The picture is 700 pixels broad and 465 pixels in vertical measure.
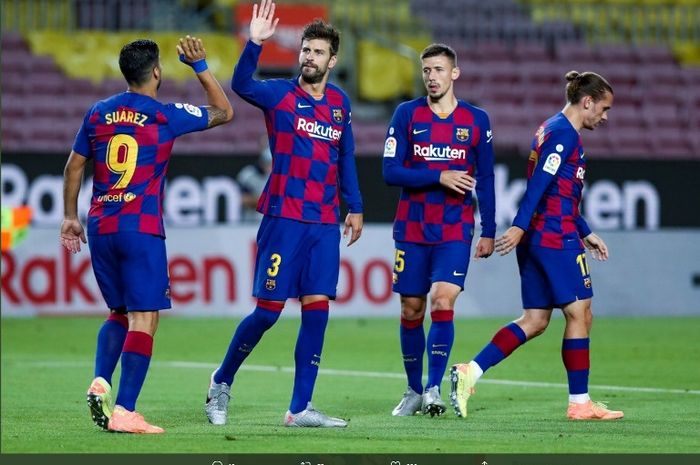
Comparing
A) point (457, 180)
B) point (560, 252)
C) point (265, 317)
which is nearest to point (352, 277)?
point (457, 180)

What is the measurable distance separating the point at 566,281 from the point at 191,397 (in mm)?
2811

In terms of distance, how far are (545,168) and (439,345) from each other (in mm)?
1268

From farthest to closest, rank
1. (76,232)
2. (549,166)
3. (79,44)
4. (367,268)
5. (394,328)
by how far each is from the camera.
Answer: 1. (79,44)
2. (367,268)
3. (394,328)
4. (549,166)
5. (76,232)

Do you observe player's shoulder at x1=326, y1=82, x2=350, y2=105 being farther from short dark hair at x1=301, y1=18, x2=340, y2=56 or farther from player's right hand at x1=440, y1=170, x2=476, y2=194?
player's right hand at x1=440, y1=170, x2=476, y2=194

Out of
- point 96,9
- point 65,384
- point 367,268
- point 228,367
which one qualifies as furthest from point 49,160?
point 228,367

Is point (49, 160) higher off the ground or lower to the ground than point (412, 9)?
lower

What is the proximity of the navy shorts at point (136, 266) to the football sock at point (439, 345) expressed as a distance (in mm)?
1855

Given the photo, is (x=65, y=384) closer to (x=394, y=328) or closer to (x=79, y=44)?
(x=394, y=328)

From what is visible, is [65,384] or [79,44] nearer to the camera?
[65,384]

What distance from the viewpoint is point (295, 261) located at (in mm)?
8094

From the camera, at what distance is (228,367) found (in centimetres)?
827

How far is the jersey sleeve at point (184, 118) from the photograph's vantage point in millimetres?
7723

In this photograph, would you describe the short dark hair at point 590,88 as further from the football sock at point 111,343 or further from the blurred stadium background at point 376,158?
the football sock at point 111,343

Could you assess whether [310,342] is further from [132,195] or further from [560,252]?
[560,252]
